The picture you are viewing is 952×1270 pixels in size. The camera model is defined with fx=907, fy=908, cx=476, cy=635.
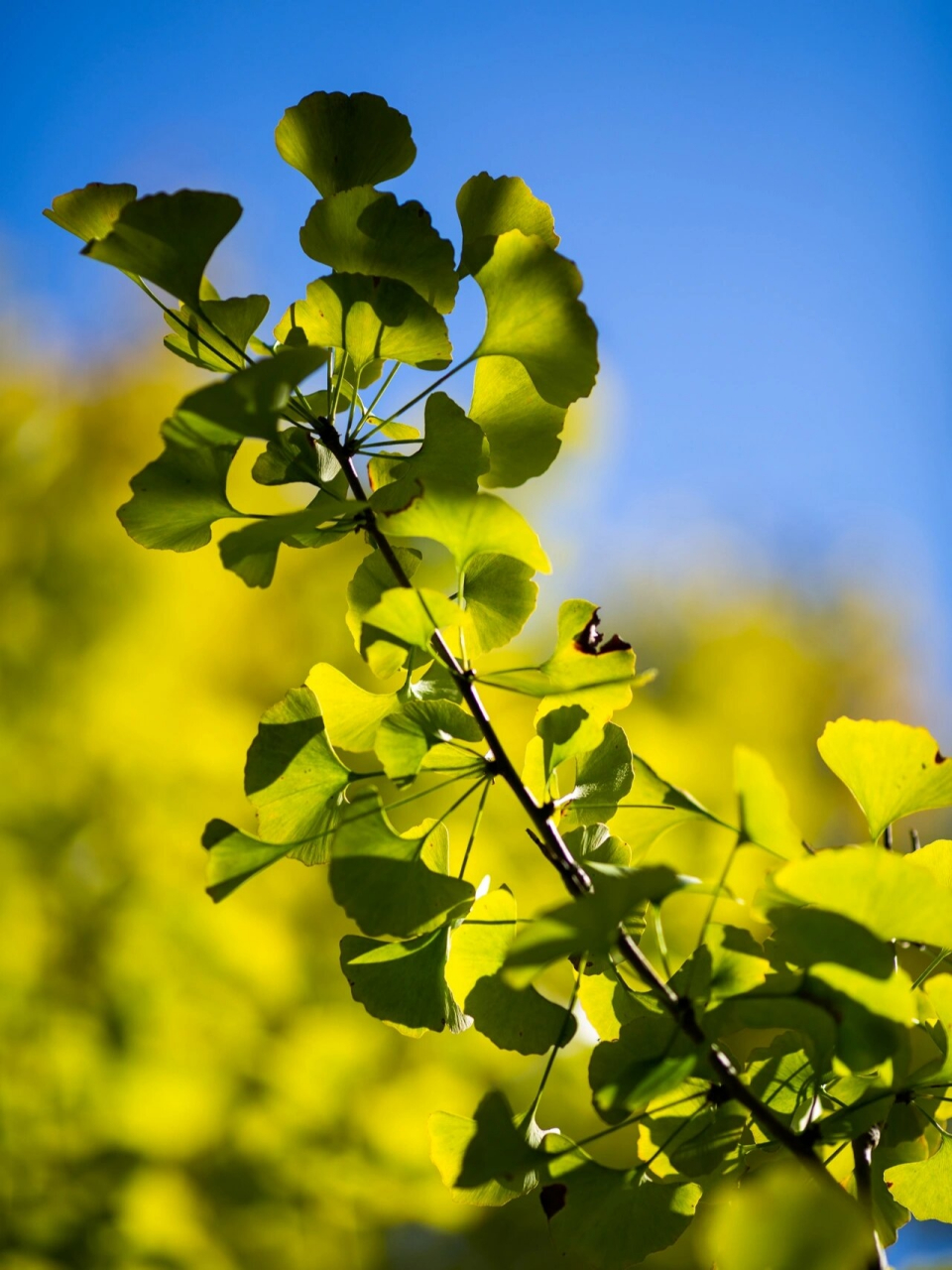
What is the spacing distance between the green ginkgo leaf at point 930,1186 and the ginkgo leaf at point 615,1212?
85 millimetres

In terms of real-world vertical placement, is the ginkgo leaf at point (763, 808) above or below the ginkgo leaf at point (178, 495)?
below

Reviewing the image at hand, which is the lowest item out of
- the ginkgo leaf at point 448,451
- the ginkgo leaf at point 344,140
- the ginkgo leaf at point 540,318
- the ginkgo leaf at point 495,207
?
the ginkgo leaf at point 448,451

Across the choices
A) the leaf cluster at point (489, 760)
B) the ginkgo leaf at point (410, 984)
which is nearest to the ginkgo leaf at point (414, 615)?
the leaf cluster at point (489, 760)

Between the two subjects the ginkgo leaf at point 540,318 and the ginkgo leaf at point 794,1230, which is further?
the ginkgo leaf at point 540,318

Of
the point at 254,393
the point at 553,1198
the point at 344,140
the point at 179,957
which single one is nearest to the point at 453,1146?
the point at 553,1198

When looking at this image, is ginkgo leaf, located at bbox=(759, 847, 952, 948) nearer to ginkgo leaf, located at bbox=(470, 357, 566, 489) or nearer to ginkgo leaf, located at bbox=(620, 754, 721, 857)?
ginkgo leaf, located at bbox=(620, 754, 721, 857)

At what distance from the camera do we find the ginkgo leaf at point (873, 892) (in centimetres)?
20

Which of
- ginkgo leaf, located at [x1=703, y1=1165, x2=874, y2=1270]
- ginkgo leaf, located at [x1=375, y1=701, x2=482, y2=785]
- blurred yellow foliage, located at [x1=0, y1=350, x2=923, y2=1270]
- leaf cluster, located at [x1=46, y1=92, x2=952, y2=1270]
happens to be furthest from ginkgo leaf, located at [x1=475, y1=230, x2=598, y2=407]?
blurred yellow foliage, located at [x1=0, y1=350, x2=923, y2=1270]

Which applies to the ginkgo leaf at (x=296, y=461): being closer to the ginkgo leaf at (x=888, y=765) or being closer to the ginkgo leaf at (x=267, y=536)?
the ginkgo leaf at (x=267, y=536)

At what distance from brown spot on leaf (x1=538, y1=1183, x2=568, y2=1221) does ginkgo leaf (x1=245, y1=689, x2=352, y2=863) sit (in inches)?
5.1

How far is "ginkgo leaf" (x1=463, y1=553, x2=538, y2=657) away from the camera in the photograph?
13.5 inches

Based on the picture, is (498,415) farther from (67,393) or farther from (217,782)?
(67,393)

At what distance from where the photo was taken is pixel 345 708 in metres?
0.35

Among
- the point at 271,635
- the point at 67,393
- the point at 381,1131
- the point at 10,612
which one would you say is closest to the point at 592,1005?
the point at 381,1131
